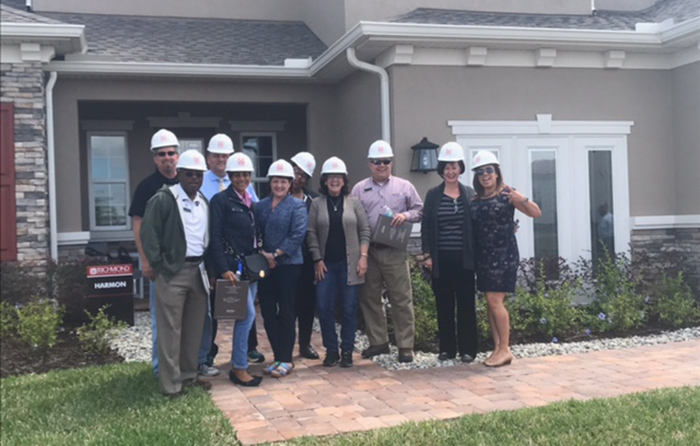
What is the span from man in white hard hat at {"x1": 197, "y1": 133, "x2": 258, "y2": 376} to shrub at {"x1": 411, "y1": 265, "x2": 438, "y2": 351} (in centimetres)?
202

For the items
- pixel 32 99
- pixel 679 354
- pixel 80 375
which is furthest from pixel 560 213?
pixel 32 99

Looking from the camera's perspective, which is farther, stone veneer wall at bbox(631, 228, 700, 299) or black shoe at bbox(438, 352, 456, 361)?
stone veneer wall at bbox(631, 228, 700, 299)

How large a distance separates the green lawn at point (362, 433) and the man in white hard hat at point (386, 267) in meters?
1.84

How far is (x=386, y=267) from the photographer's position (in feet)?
20.2

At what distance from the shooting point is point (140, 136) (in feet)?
39.8

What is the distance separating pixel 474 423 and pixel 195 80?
749 centimetres

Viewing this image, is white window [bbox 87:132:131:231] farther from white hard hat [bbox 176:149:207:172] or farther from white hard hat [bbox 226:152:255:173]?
white hard hat [bbox 176:149:207:172]

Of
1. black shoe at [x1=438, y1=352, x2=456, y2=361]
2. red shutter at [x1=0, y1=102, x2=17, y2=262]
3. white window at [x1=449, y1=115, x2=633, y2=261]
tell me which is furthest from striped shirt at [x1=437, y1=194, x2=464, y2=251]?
red shutter at [x1=0, y1=102, x2=17, y2=262]

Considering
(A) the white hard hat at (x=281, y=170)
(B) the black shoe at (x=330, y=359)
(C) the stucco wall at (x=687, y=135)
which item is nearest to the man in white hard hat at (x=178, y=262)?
(A) the white hard hat at (x=281, y=170)

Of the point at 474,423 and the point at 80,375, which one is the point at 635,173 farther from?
the point at 80,375

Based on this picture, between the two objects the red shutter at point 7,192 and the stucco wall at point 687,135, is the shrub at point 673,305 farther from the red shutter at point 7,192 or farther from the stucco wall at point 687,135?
the red shutter at point 7,192

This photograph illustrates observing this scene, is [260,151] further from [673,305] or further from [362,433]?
[362,433]

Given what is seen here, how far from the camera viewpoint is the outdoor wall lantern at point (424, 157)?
8195 millimetres

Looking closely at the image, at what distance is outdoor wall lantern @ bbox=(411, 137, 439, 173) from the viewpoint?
26.9ft
